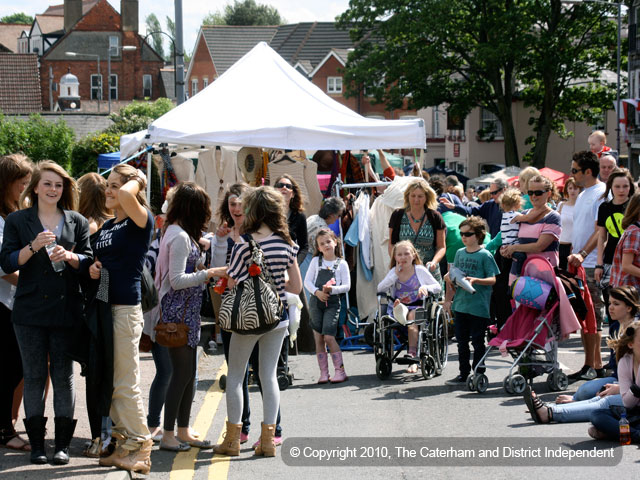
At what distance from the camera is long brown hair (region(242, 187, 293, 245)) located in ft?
21.5

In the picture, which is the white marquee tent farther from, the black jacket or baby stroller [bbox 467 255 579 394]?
the black jacket

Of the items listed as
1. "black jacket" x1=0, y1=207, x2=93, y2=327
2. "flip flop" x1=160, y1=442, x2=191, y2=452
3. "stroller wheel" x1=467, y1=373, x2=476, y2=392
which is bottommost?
"stroller wheel" x1=467, y1=373, x2=476, y2=392

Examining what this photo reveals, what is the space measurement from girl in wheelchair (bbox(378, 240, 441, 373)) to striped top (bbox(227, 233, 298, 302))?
10.3 feet

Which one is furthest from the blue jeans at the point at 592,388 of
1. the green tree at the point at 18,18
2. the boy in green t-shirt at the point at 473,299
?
the green tree at the point at 18,18

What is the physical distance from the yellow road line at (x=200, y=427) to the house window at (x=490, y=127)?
47211mm

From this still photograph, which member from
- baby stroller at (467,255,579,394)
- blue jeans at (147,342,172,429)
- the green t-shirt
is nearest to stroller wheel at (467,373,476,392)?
baby stroller at (467,255,579,394)

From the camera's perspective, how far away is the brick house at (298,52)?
68.6m

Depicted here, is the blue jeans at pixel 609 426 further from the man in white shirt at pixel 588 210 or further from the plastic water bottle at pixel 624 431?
the man in white shirt at pixel 588 210

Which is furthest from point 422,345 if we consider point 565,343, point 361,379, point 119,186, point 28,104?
point 28,104

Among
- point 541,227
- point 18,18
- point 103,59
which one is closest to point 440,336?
point 541,227

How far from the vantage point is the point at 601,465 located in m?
6.28

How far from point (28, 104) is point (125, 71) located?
34162mm

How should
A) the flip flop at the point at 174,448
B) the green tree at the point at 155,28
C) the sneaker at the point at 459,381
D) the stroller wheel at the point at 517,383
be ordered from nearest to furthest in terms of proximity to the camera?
the flip flop at the point at 174,448 < the stroller wheel at the point at 517,383 < the sneaker at the point at 459,381 < the green tree at the point at 155,28

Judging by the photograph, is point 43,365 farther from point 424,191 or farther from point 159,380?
point 424,191
